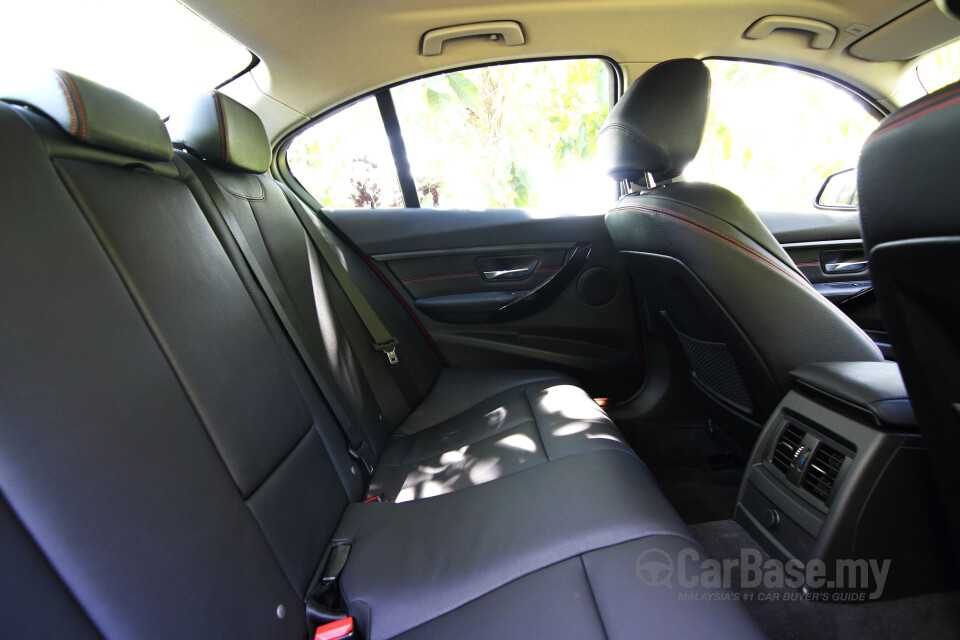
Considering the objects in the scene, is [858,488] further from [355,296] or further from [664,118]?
[355,296]

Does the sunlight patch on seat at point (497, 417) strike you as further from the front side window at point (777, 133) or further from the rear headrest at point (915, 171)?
the front side window at point (777, 133)

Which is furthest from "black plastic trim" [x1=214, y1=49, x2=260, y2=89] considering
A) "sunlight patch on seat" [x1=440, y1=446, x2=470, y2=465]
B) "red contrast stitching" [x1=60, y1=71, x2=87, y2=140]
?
"sunlight patch on seat" [x1=440, y1=446, x2=470, y2=465]

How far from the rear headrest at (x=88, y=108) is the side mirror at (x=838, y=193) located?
7.69 ft

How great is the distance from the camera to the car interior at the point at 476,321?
0.62 metres

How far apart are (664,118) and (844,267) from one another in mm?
1133

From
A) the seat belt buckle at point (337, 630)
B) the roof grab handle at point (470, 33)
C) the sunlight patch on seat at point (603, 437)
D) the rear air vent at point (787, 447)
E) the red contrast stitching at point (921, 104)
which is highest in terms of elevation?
the roof grab handle at point (470, 33)

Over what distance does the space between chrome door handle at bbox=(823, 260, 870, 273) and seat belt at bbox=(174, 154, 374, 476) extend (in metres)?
1.87

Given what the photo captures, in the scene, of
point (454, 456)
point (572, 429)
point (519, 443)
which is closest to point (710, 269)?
point (572, 429)

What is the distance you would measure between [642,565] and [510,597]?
211 mm

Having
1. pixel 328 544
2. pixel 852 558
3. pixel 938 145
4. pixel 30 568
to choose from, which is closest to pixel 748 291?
pixel 852 558

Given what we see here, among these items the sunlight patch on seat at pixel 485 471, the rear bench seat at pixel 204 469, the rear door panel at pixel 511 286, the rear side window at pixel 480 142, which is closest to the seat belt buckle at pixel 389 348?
the rear bench seat at pixel 204 469

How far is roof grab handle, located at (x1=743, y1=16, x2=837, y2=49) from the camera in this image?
1712 millimetres

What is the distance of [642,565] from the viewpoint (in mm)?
793

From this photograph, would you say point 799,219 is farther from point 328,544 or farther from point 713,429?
point 328,544
